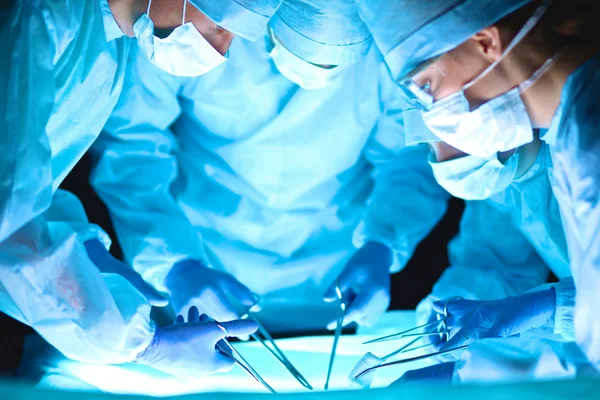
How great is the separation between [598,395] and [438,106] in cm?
62

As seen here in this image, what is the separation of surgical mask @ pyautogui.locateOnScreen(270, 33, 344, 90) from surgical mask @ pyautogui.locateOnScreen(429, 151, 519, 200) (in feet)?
1.13

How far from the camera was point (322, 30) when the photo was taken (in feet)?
4.67

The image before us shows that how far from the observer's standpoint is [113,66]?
4.65 ft

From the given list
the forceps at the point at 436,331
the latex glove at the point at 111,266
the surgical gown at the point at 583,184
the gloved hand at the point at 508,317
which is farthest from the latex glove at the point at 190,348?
the surgical gown at the point at 583,184

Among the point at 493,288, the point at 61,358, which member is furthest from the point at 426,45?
the point at 61,358

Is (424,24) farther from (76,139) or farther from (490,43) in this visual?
(76,139)

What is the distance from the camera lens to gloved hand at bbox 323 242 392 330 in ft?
6.20

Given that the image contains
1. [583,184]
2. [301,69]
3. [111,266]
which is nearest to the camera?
[583,184]

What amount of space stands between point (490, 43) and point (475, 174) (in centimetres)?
42

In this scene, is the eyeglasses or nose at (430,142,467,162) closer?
the eyeglasses

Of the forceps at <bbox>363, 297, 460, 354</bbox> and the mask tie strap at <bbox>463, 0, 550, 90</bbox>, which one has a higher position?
the mask tie strap at <bbox>463, 0, 550, 90</bbox>

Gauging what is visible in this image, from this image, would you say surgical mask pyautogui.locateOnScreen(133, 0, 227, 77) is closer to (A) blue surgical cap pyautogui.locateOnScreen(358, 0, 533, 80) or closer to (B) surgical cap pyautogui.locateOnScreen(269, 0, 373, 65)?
(B) surgical cap pyautogui.locateOnScreen(269, 0, 373, 65)

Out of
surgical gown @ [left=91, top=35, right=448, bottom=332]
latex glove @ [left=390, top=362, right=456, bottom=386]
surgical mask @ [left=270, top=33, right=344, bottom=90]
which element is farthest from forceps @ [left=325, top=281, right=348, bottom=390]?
surgical mask @ [left=270, top=33, right=344, bottom=90]

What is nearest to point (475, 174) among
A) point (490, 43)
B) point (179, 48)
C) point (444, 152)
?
point (444, 152)
